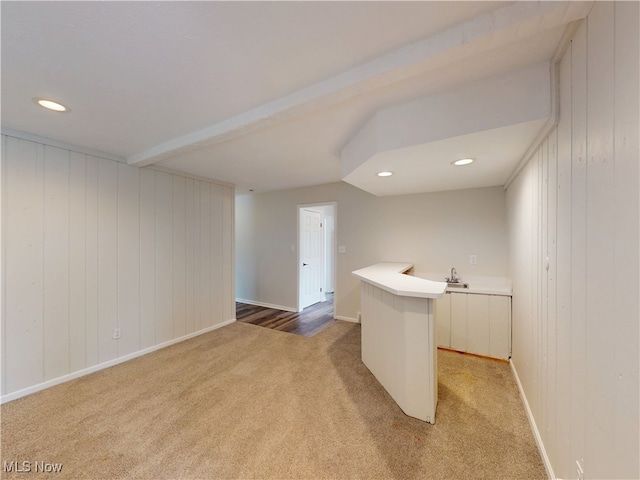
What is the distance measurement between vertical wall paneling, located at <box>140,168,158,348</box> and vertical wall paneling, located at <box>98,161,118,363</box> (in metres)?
0.26

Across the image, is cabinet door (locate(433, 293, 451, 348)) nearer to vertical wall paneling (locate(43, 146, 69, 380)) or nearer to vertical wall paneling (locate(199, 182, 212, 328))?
vertical wall paneling (locate(199, 182, 212, 328))

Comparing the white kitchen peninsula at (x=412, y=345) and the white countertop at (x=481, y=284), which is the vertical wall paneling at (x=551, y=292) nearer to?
→ the white kitchen peninsula at (x=412, y=345)

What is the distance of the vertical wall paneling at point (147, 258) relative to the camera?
2975 millimetres

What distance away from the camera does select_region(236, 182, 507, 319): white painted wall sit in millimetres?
3148

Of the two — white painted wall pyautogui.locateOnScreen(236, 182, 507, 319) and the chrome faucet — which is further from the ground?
white painted wall pyautogui.locateOnScreen(236, 182, 507, 319)

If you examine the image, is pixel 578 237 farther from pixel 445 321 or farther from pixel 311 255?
pixel 311 255

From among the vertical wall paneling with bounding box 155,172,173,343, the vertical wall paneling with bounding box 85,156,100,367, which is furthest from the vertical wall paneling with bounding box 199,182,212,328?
Result: the vertical wall paneling with bounding box 85,156,100,367

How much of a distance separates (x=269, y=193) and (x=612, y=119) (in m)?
4.52

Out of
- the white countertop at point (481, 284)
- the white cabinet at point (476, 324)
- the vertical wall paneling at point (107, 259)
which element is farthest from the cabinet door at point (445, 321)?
the vertical wall paneling at point (107, 259)

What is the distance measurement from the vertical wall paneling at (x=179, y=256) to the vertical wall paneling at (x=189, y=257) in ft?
0.11

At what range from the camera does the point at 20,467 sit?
1470 mm

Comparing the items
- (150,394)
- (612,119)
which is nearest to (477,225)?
(612,119)

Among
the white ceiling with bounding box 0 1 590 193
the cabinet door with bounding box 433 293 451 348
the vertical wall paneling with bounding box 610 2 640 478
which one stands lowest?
the cabinet door with bounding box 433 293 451 348

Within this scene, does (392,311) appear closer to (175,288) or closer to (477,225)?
(477,225)
